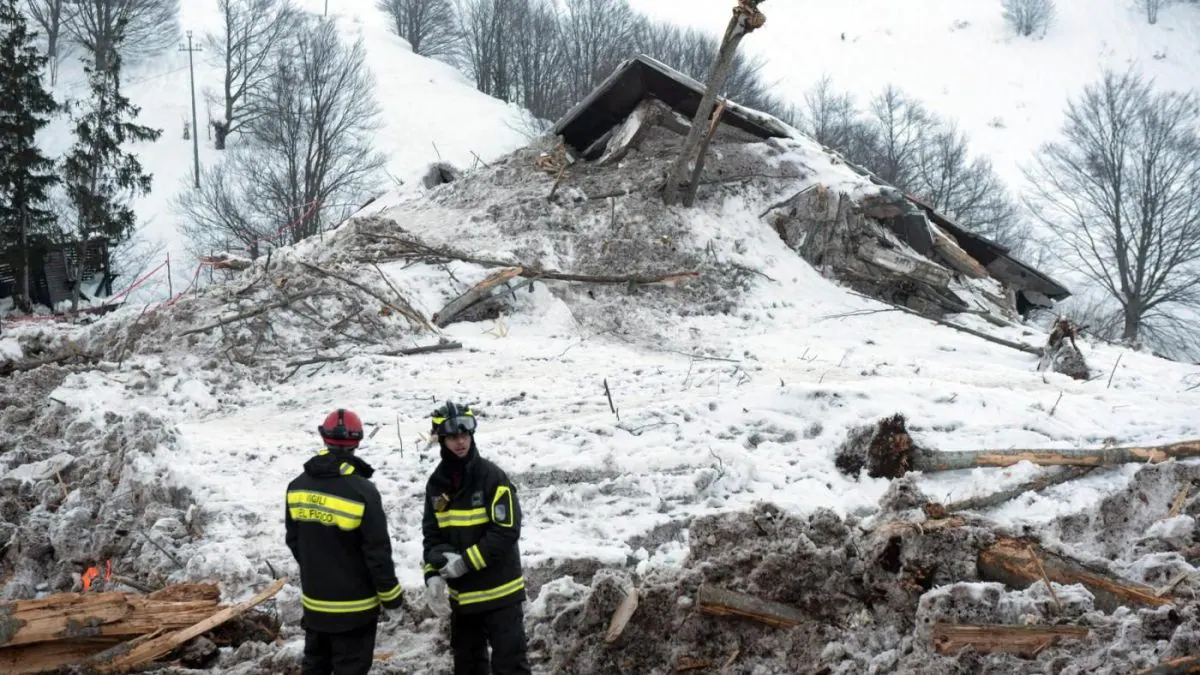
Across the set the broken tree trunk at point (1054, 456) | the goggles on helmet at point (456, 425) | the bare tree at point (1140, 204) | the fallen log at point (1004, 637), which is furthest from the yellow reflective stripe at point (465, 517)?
the bare tree at point (1140, 204)

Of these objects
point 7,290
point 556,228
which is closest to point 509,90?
point 7,290

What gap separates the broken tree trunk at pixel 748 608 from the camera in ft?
13.7

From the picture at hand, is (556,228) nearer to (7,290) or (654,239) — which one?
(654,239)

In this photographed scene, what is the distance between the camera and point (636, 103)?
16.3 m

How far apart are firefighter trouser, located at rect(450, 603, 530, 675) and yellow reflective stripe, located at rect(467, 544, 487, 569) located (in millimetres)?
256

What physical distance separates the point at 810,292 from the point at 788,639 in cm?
984

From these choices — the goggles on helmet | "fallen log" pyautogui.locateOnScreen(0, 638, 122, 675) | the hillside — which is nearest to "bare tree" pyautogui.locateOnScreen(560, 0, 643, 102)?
the hillside

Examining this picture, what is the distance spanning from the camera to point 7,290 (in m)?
25.1

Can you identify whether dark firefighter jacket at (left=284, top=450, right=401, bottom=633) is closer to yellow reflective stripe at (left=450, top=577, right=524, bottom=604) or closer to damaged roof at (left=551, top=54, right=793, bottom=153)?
yellow reflective stripe at (left=450, top=577, right=524, bottom=604)

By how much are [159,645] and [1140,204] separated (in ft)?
103

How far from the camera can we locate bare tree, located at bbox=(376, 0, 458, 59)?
172 ft

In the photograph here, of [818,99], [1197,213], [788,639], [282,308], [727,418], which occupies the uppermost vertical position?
[818,99]

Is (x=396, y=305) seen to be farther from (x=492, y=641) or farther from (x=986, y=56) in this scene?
(x=986, y=56)

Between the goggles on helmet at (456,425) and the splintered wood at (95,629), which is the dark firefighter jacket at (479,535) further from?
the splintered wood at (95,629)
